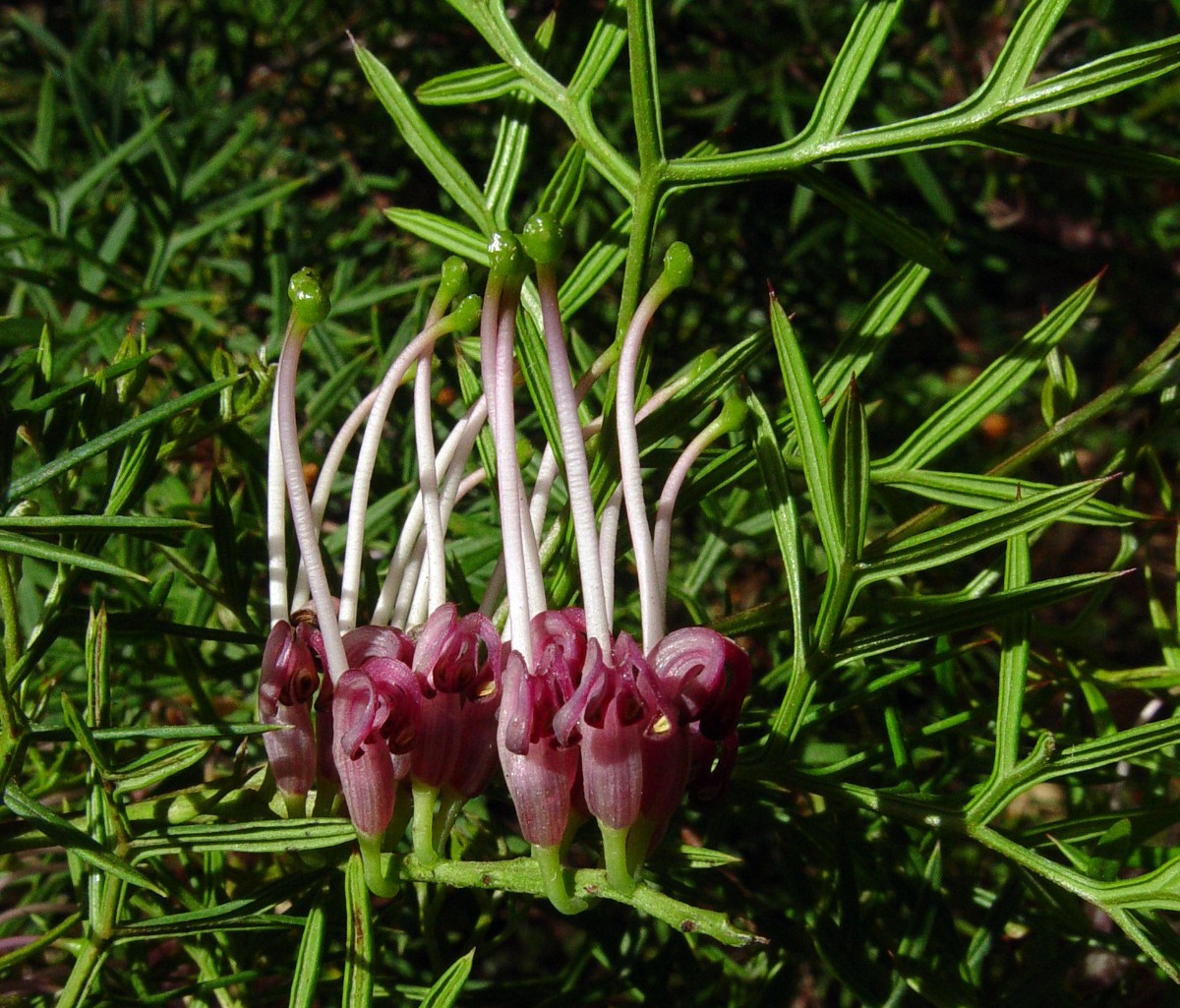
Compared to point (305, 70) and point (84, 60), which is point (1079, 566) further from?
point (84, 60)

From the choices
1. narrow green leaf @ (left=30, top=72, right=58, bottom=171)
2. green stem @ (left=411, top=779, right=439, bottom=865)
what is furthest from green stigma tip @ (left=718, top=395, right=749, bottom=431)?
narrow green leaf @ (left=30, top=72, right=58, bottom=171)

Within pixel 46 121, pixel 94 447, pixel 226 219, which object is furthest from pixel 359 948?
pixel 46 121

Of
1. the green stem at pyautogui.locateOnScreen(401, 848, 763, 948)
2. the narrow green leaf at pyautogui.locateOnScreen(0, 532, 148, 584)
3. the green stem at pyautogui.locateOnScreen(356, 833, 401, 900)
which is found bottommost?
the green stem at pyautogui.locateOnScreen(356, 833, 401, 900)

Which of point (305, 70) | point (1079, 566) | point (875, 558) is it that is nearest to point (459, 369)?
point (875, 558)

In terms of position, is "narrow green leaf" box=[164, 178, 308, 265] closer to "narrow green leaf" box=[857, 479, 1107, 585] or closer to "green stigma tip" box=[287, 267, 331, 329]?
"green stigma tip" box=[287, 267, 331, 329]

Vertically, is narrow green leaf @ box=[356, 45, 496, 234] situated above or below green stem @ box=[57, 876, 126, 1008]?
above

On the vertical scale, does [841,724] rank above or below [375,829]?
below

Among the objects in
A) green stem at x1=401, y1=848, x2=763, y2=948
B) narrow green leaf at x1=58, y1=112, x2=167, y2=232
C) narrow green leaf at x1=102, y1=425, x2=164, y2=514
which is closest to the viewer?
green stem at x1=401, y1=848, x2=763, y2=948

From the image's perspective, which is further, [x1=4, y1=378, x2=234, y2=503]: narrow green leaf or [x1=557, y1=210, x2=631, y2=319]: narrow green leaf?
[x1=557, y1=210, x2=631, y2=319]: narrow green leaf
